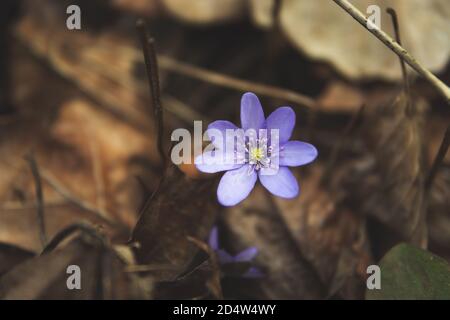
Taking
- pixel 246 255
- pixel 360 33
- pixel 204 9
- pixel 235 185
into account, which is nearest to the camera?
pixel 235 185

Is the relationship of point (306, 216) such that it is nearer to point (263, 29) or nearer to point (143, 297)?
point (143, 297)

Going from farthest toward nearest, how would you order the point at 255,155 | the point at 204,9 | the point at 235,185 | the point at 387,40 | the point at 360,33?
the point at 204,9
the point at 360,33
the point at 255,155
the point at 235,185
the point at 387,40

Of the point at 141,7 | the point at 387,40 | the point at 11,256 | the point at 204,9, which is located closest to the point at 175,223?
the point at 11,256

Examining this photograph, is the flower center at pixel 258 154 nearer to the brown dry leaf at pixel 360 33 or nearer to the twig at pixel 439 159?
the twig at pixel 439 159

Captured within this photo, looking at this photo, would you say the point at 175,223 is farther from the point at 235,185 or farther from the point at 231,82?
the point at 231,82

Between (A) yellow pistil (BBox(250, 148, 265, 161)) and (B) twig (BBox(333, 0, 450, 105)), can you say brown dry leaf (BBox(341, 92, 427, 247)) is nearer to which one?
(B) twig (BBox(333, 0, 450, 105))

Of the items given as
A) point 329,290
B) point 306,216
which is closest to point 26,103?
point 306,216
